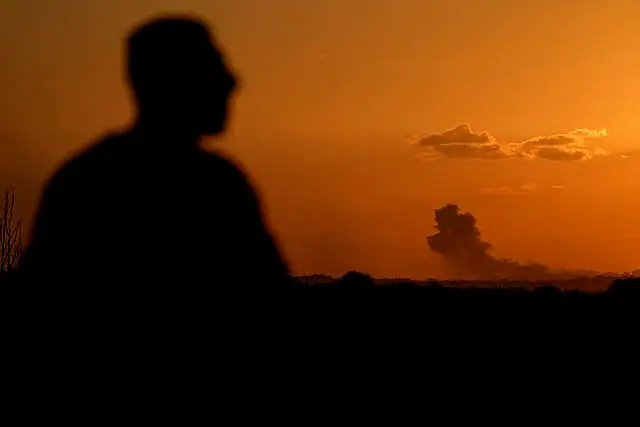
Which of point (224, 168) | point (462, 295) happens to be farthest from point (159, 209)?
point (462, 295)

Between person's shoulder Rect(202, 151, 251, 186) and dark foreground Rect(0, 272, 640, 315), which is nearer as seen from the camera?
person's shoulder Rect(202, 151, 251, 186)

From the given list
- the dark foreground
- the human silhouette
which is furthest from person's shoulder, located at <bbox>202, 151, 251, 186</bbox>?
the dark foreground

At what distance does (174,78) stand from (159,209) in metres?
0.46

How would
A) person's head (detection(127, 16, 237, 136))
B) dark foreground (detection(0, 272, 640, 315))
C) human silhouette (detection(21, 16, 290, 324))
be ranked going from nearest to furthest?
human silhouette (detection(21, 16, 290, 324)), person's head (detection(127, 16, 237, 136)), dark foreground (detection(0, 272, 640, 315))

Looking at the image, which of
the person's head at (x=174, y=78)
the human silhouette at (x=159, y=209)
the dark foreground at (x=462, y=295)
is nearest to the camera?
the human silhouette at (x=159, y=209)

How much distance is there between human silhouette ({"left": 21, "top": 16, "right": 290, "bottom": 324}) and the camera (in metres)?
3.58

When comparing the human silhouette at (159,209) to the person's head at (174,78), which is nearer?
the human silhouette at (159,209)

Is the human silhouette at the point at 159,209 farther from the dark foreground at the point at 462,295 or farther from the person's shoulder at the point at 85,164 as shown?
the dark foreground at the point at 462,295

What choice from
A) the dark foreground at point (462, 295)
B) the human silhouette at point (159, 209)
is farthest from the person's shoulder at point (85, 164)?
the dark foreground at point (462, 295)

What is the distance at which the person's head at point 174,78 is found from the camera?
3754mm

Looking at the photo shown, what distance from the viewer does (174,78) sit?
3762 mm

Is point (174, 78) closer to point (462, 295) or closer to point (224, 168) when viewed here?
point (224, 168)

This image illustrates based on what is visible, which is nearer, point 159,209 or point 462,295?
point 159,209

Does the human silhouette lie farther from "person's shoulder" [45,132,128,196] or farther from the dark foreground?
the dark foreground
